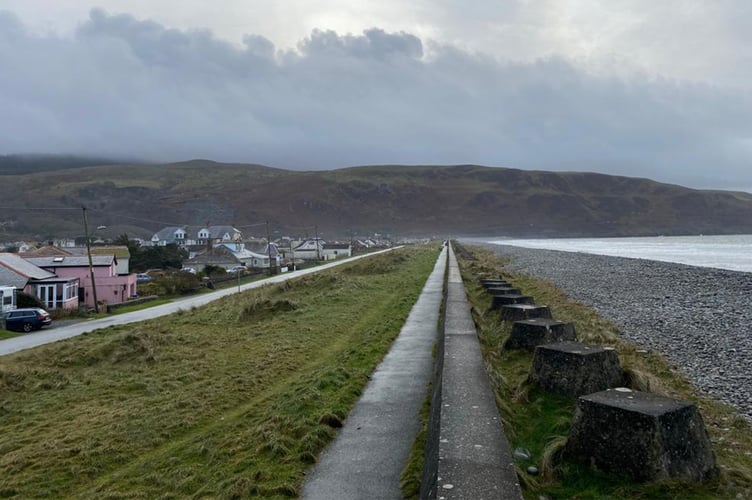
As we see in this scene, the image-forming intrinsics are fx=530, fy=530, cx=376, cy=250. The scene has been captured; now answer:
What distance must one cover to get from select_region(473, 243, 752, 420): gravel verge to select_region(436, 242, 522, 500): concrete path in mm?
4037

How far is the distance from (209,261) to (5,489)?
73.2 metres

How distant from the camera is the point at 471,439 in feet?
17.7

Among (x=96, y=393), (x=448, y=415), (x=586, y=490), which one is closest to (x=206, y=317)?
(x=96, y=393)

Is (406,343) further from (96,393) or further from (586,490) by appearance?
(586,490)

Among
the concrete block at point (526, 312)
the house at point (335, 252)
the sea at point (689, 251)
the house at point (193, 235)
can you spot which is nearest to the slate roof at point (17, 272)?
the concrete block at point (526, 312)

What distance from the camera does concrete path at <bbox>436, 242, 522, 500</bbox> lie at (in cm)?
444

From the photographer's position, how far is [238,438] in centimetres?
791

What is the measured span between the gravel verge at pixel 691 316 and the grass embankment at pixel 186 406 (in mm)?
6517

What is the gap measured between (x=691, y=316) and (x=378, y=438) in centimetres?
1500

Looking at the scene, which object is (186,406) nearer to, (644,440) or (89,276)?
(644,440)

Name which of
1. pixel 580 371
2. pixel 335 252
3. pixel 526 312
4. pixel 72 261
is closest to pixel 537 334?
pixel 526 312

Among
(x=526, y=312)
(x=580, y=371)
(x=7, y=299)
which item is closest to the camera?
(x=580, y=371)

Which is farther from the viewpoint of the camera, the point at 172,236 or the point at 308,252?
the point at 172,236

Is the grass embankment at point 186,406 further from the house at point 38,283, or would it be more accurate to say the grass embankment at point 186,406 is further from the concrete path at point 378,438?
the house at point 38,283
